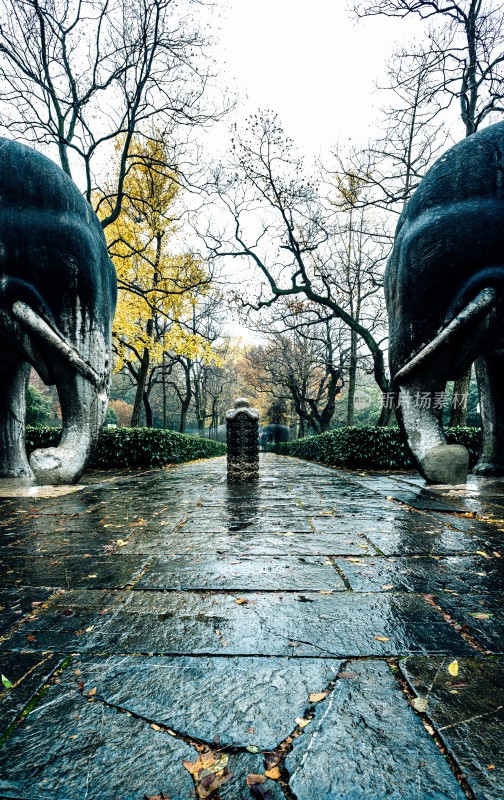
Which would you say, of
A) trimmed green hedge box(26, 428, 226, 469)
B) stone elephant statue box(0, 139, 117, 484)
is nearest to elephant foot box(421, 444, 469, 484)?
stone elephant statue box(0, 139, 117, 484)

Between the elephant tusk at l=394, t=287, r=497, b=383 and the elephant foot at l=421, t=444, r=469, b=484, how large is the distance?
3.32 feet

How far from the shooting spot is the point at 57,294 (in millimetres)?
4664

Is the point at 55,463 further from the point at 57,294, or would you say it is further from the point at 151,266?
the point at 151,266

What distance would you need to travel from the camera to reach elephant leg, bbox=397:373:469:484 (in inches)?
184

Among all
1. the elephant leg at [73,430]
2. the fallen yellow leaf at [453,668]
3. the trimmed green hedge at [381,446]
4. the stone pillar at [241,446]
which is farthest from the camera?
the trimmed green hedge at [381,446]

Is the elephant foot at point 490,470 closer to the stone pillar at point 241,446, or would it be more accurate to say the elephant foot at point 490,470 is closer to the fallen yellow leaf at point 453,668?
the stone pillar at point 241,446

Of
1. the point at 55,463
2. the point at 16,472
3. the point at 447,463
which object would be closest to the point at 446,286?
the point at 447,463

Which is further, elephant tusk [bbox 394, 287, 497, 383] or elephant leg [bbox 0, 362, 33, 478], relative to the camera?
elephant leg [bbox 0, 362, 33, 478]

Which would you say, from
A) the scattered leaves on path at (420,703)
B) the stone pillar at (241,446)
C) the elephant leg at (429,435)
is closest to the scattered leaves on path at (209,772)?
the scattered leaves on path at (420,703)

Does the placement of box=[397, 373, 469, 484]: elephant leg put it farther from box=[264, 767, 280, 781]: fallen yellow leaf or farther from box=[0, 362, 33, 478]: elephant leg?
box=[0, 362, 33, 478]: elephant leg

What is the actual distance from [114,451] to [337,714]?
9769mm

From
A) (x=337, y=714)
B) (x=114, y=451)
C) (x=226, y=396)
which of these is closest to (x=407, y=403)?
(x=337, y=714)

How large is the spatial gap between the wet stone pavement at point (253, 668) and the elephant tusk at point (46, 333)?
2329 millimetres

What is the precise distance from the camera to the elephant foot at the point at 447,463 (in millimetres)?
4652
